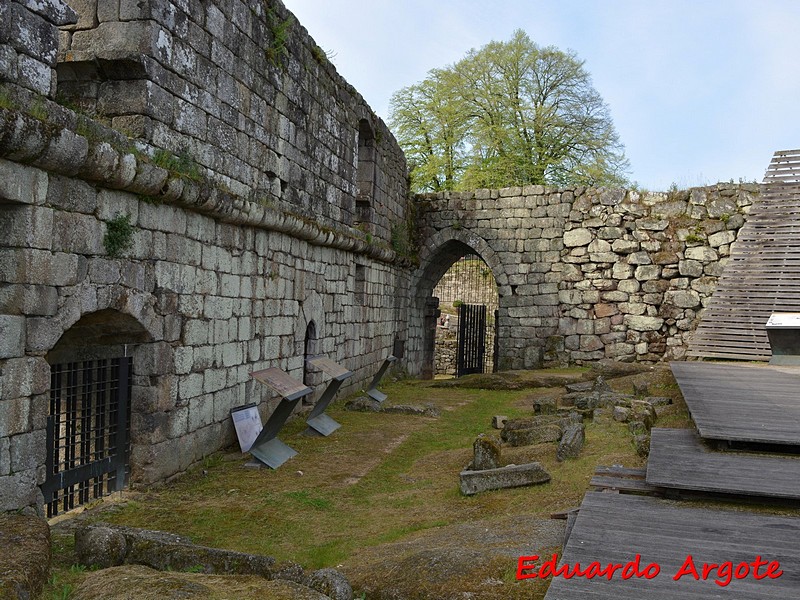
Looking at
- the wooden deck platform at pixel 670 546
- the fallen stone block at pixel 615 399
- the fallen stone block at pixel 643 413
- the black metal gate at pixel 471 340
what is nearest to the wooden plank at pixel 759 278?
the fallen stone block at pixel 615 399

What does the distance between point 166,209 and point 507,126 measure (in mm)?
20162

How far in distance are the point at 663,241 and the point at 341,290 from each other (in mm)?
7132

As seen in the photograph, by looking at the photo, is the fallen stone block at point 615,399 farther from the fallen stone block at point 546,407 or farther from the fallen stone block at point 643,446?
the fallen stone block at point 643,446

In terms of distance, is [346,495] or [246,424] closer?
[346,495]

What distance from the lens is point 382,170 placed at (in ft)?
45.9

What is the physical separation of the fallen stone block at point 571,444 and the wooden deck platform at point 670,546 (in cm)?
211

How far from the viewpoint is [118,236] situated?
569 centimetres

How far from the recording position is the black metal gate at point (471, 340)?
1958cm

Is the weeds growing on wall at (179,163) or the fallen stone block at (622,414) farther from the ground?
the weeds growing on wall at (179,163)

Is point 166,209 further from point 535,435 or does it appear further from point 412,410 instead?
point 412,410

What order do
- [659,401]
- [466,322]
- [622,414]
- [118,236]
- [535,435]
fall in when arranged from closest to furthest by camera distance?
[118,236] < [535,435] < [622,414] < [659,401] < [466,322]

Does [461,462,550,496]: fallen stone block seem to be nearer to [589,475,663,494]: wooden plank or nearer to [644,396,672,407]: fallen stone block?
[589,475,663,494]: wooden plank


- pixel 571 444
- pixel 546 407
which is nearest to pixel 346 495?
pixel 571 444

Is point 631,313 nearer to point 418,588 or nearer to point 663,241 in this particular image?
point 663,241
